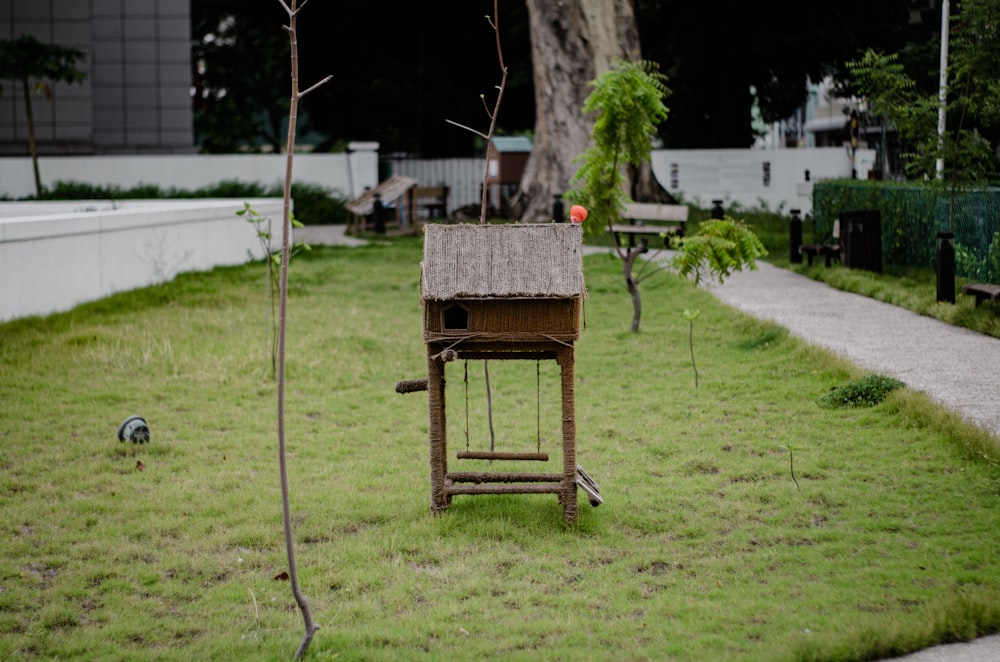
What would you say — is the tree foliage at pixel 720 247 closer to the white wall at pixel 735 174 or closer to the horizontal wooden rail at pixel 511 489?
the horizontal wooden rail at pixel 511 489

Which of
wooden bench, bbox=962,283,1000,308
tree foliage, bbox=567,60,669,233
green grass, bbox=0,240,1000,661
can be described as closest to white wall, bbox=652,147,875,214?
tree foliage, bbox=567,60,669,233

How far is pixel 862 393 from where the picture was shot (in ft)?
30.9

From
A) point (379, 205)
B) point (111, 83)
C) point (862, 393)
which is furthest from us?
point (111, 83)

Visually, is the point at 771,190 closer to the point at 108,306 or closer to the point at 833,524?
the point at 108,306

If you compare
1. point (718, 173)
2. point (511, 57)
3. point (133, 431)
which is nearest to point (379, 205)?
point (511, 57)

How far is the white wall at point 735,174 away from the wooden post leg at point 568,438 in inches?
1079

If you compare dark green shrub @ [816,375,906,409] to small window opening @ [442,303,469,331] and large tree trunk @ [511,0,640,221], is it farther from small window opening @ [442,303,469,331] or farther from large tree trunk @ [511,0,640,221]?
large tree trunk @ [511,0,640,221]

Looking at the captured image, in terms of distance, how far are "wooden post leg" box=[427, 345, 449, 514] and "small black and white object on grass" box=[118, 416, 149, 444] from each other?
9.41ft

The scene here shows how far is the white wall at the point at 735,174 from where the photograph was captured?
33281 mm

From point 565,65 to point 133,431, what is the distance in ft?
63.8

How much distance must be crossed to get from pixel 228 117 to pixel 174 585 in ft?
158

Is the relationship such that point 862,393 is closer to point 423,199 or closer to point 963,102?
point 963,102

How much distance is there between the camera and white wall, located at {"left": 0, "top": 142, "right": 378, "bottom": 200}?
3125 cm

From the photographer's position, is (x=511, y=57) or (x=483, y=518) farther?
(x=511, y=57)
